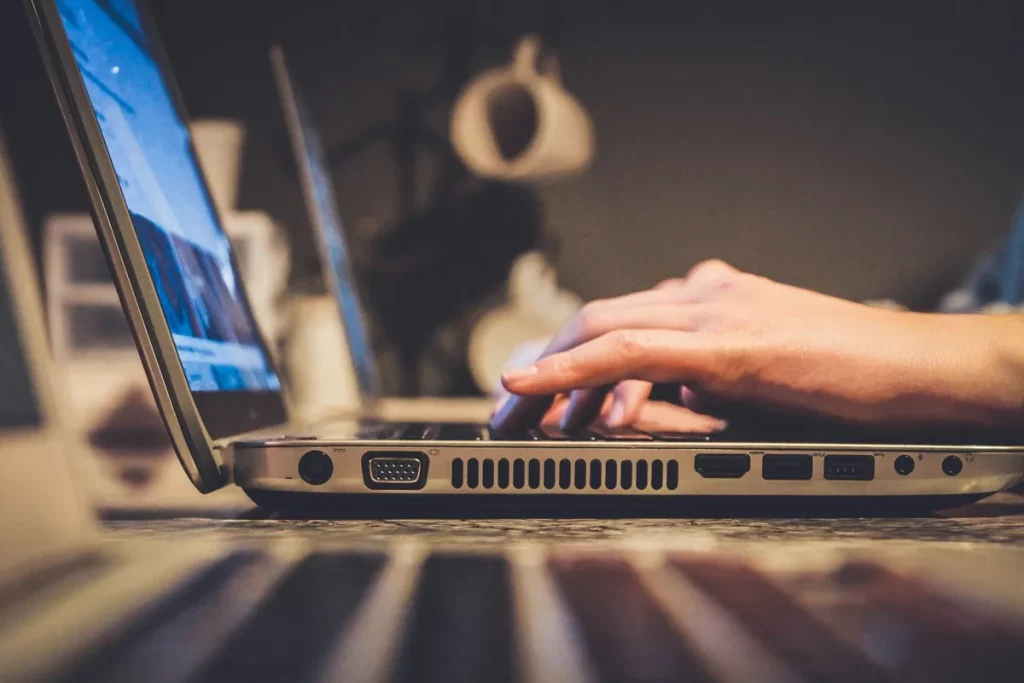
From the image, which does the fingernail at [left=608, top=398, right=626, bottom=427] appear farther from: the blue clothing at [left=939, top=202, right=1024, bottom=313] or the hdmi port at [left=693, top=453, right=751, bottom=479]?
the blue clothing at [left=939, top=202, right=1024, bottom=313]

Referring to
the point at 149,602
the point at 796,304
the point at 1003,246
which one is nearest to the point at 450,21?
the point at 1003,246

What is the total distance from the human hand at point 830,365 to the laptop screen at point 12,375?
0.44 m

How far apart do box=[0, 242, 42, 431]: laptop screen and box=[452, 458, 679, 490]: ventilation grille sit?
1.45 ft

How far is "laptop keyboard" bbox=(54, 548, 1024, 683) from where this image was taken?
0.83 ft

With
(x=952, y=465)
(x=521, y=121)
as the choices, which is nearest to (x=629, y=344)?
(x=952, y=465)

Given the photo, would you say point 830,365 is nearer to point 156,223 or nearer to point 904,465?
point 904,465

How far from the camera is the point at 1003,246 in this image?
7.52 feet

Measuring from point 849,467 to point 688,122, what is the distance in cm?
206

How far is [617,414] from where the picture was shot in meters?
0.76

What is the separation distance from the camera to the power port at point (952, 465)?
0.53 m

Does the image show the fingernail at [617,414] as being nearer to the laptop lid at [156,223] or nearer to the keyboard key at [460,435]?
the keyboard key at [460,435]

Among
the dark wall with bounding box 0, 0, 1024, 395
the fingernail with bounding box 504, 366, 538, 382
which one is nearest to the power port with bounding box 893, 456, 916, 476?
the fingernail with bounding box 504, 366, 538, 382

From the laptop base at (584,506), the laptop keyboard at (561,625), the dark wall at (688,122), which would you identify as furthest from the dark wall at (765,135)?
the laptop keyboard at (561,625)

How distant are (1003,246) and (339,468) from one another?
2.39 metres
